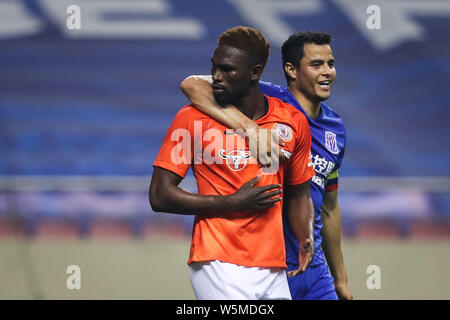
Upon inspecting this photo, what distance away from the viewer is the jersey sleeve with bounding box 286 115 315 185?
2.80 meters

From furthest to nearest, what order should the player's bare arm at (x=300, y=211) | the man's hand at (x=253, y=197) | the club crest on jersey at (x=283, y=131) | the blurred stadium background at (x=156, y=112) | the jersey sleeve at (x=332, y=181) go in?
the blurred stadium background at (x=156, y=112)
the jersey sleeve at (x=332, y=181)
the player's bare arm at (x=300, y=211)
the club crest on jersey at (x=283, y=131)
the man's hand at (x=253, y=197)

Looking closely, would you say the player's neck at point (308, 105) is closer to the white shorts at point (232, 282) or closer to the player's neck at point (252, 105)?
the player's neck at point (252, 105)

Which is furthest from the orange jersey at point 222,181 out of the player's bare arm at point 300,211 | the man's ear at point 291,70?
the man's ear at point 291,70

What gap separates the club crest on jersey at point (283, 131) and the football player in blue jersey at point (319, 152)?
0.49 metres

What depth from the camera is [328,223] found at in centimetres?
354

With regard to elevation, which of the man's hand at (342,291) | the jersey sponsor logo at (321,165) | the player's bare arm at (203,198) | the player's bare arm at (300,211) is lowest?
the man's hand at (342,291)

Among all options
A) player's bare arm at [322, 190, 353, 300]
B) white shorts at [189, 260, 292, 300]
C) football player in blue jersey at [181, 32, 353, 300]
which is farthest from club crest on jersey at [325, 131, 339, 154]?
white shorts at [189, 260, 292, 300]

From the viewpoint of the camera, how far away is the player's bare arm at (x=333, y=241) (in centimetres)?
355

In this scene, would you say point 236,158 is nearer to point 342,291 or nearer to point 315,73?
point 315,73

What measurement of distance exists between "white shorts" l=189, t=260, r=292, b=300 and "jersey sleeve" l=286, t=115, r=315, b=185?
422 millimetres
